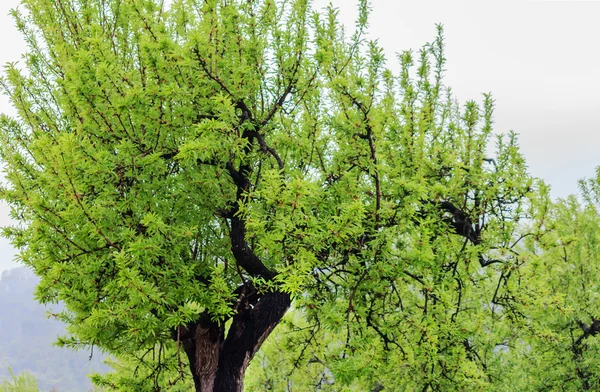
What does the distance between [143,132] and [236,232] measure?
7.68 feet

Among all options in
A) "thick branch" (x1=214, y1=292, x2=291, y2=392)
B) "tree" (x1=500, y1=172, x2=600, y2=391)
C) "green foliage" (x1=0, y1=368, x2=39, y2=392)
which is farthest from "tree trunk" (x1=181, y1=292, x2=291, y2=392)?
"green foliage" (x1=0, y1=368, x2=39, y2=392)

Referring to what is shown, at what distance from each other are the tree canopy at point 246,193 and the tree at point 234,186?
0.04 m

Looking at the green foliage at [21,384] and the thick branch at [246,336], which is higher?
the green foliage at [21,384]

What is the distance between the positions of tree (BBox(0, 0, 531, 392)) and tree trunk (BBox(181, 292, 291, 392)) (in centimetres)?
3

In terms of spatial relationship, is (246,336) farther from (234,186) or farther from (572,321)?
(572,321)

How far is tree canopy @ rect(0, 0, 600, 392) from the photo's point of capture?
23.2 ft

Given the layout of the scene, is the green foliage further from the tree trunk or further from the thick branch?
the thick branch

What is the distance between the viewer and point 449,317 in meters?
8.85

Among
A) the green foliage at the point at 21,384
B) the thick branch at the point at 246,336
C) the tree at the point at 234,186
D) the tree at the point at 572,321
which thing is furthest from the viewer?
the green foliage at the point at 21,384

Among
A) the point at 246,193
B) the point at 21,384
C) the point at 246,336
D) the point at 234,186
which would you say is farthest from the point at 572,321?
the point at 21,384

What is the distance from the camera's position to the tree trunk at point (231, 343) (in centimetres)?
950

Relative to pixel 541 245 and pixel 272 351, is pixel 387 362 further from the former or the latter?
pixel 272 351

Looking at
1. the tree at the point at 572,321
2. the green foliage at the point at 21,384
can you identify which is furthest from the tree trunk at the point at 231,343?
the green foliage at the point at 21,384

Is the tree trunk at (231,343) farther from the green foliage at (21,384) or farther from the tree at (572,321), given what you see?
the green foliage at (21,384)
